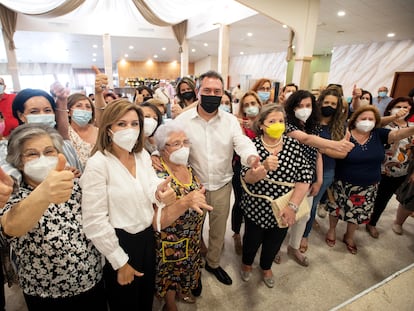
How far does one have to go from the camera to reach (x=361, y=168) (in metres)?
2.24

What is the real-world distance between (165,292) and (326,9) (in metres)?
6.46

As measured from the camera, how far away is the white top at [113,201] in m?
1.12

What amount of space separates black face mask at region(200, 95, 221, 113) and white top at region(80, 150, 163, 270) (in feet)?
2.24

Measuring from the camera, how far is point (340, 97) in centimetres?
214

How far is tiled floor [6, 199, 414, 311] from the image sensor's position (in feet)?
6.07

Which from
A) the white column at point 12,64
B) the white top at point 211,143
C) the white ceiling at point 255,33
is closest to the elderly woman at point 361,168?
the white top at point 211,143

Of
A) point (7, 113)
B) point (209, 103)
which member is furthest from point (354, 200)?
point (7, 113)

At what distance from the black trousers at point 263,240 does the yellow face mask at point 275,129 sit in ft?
2.40

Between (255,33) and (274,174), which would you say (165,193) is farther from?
(255,33)

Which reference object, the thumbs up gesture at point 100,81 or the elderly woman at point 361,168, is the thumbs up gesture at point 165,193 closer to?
the thumbs up gesture at point 100,81

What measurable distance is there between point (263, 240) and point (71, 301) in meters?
1.42

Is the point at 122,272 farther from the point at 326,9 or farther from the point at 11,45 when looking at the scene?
the point at 11,45

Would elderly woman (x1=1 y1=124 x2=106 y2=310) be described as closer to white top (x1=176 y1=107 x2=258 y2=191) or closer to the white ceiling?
white top (x1=176 y1=107 x2=258 y2=191)

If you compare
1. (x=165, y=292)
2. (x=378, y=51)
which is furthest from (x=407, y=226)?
(x=378, y=51)
